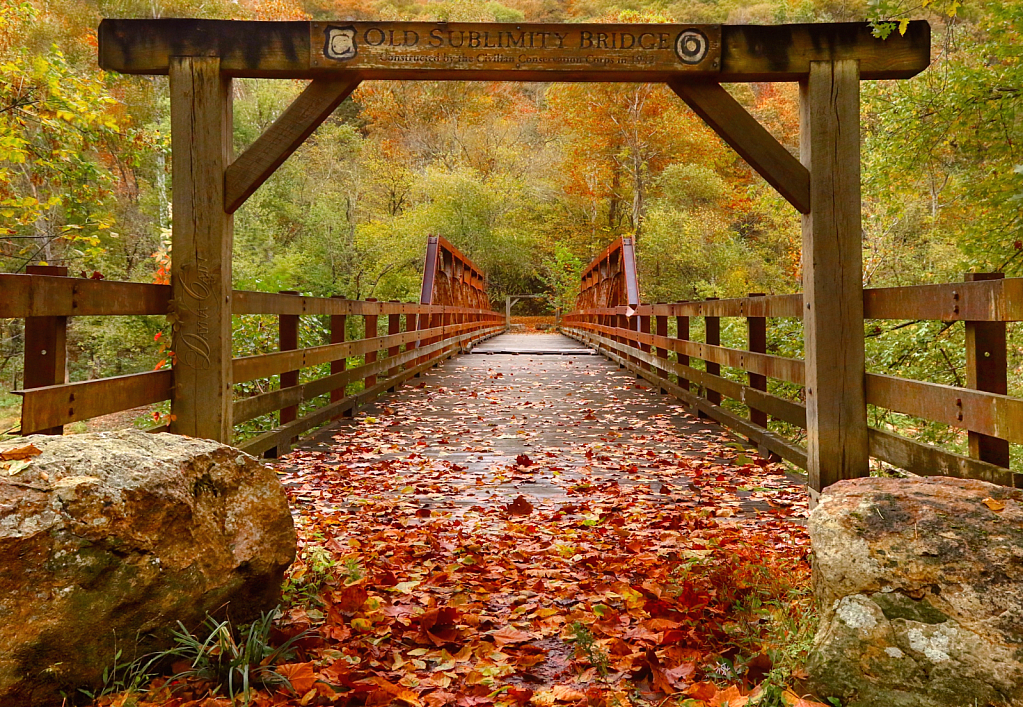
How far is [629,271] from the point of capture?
13430 millimetres

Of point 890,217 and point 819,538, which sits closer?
point 819,538

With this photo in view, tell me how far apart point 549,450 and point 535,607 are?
3.21 metres

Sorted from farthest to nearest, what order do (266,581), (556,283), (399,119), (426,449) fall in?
(399,119) → (556,283) → (426,449) → (266,581)

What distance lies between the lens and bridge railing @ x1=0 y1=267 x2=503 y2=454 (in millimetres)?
2840

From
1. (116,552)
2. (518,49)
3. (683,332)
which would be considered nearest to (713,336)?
(683,332)

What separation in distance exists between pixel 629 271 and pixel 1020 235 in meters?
6.84

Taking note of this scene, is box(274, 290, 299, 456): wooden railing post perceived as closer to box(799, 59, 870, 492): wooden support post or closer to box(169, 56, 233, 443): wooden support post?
box(169, 56, 233, 443): wooden support post

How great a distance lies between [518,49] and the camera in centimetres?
389

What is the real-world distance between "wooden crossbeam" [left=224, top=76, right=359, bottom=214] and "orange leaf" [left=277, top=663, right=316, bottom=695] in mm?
2624

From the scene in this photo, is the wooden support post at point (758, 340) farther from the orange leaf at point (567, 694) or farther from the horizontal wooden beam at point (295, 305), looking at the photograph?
the orange leaf at point (567, 694)

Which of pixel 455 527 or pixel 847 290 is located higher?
pixel 847 290

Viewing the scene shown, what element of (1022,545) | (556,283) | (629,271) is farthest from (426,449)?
(556,283)

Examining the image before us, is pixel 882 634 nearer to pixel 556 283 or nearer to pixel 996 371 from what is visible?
pixel 996 371

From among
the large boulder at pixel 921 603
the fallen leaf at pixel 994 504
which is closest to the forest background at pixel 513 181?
the fallen leaf at pixel 994 504
